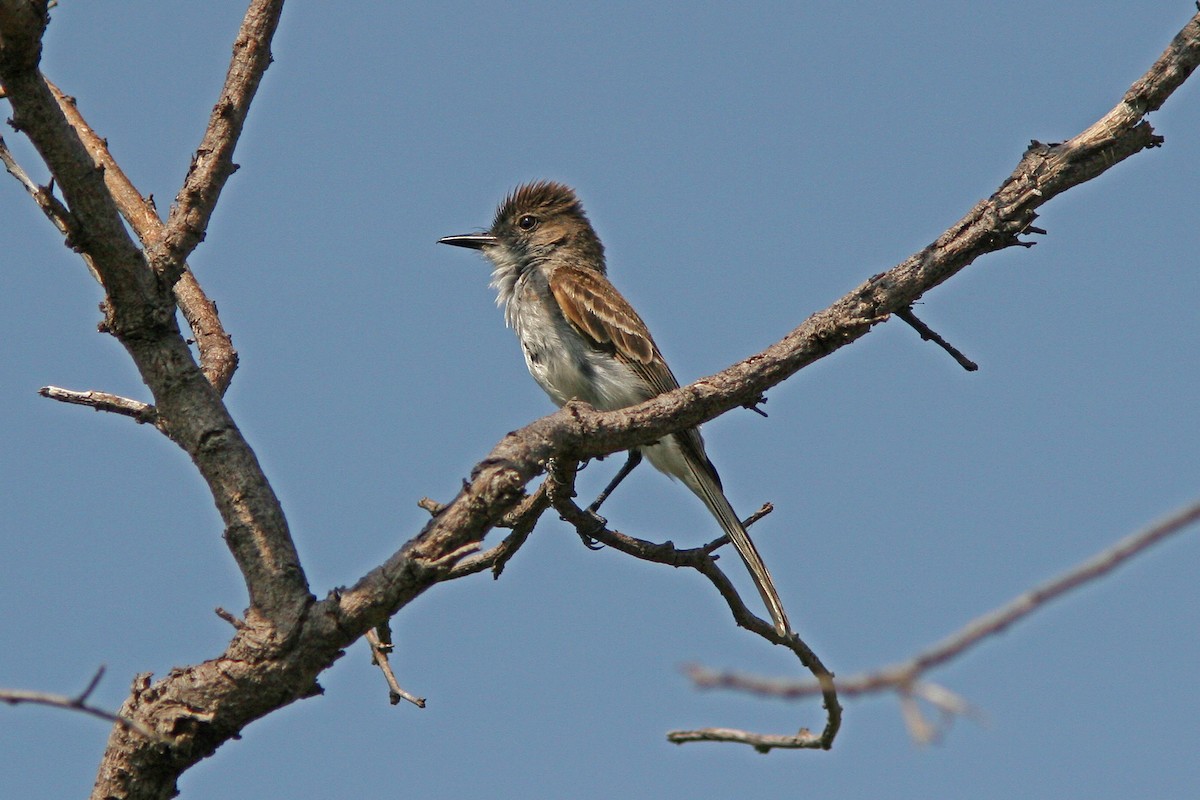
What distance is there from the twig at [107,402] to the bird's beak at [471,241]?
16.9 ft

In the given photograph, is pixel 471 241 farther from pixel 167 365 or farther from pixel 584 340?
pixel 167 365

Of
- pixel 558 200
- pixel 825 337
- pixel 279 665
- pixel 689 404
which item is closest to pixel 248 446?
pixel 279 665

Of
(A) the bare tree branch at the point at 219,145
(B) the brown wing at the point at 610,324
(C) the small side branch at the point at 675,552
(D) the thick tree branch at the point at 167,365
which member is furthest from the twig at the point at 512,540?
(B) the brown wing at the point at 610,324

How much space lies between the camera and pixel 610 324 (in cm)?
940

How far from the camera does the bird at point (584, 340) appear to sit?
8.70 m

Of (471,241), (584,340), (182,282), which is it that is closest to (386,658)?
(182,282)

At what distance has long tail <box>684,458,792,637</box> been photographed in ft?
23.9

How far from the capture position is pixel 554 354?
359 inches

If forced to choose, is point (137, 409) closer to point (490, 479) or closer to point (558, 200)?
point (490, 479)

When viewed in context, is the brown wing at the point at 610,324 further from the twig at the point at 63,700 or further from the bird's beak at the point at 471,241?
the twig at the point at 63,700

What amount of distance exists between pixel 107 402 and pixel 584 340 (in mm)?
4104

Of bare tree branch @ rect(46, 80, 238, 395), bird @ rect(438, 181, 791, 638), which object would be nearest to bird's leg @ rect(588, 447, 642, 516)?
bird @ rect(438, 181, 791, 638)

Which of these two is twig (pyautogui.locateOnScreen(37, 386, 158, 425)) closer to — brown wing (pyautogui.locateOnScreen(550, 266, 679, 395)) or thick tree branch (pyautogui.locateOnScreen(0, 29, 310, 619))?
thick tree branch (pyautogui.locateOnScreen(0, 29, 310, 619))

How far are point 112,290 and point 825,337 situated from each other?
2.80 m
